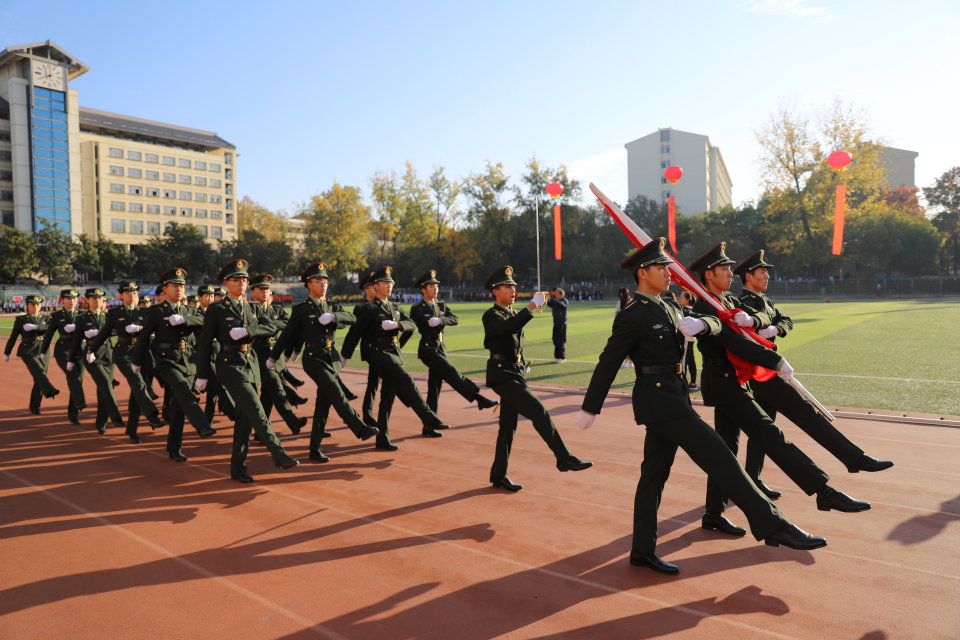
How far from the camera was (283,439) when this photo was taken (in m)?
9.09

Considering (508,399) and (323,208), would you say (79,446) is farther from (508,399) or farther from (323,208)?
(323,208)

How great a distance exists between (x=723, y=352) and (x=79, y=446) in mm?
8118

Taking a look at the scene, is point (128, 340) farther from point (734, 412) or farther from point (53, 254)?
point (53, 254)

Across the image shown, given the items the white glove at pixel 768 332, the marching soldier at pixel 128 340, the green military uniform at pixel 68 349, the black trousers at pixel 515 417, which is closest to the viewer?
the black trousers at pixel 515 417

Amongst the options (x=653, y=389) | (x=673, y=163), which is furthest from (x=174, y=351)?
(x=673, y=163)

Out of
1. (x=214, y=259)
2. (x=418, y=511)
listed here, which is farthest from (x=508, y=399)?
(x=214, y=259)

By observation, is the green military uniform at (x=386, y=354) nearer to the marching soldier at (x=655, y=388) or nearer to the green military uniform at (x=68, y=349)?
the marching soldier at (x=655, y=388)

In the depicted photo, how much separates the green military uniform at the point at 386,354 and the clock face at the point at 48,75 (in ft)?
256

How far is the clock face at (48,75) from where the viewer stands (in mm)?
68375

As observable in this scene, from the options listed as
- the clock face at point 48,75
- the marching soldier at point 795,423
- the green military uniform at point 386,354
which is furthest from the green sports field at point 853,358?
the clock face at point 48,75

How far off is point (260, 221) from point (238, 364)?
86570mm

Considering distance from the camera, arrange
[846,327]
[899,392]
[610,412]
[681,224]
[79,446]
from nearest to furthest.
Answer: [79,446] < [610,412] < [899,392] < [846,327] < [681,224]

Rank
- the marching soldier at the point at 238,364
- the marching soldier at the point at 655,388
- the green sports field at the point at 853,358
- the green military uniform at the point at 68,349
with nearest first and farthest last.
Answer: the marching soldier at the point at 655,388, the marching soldier at the point at 238,364, the green military uniform at the point at 68,349, the green sports field at the point at 853,358

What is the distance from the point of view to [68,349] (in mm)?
10492
